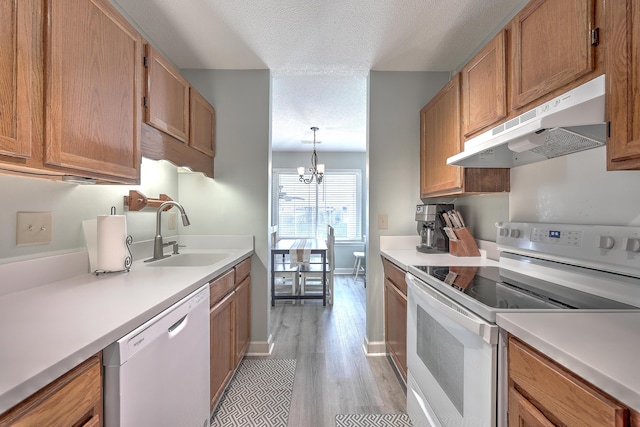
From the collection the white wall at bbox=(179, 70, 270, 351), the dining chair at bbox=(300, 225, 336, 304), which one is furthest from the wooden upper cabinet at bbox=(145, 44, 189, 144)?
the dining chair at bbox=(300, 225, 336, 304)

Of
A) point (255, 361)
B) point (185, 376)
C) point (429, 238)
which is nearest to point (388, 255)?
point (429, 238)

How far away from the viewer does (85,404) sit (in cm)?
69

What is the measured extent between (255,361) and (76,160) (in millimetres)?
1893

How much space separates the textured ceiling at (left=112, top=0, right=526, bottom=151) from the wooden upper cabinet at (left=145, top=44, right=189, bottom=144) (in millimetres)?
391

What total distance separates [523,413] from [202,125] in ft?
7.62

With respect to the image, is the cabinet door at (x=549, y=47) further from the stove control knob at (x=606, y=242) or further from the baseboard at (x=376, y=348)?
the baseboard at (x=376, y=348)

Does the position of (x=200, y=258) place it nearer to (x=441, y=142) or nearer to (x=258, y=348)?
(x=258, y=348)

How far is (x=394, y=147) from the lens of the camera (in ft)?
8.10

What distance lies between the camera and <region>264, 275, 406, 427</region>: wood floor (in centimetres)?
176

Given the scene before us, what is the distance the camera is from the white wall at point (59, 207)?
1084 millimetres

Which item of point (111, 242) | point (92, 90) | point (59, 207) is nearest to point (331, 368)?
point (111, 242)

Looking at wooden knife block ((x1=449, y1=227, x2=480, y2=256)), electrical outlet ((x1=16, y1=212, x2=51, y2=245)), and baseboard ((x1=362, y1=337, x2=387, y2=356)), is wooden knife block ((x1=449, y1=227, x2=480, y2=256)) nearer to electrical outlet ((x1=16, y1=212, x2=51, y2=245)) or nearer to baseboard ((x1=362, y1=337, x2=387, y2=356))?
baseboard ((x1=362, y1=337, x2=387, y2=356))

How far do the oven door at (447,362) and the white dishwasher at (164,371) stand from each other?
1027mm

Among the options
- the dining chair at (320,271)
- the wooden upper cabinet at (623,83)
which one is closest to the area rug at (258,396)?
the dining chair at (320,271)
